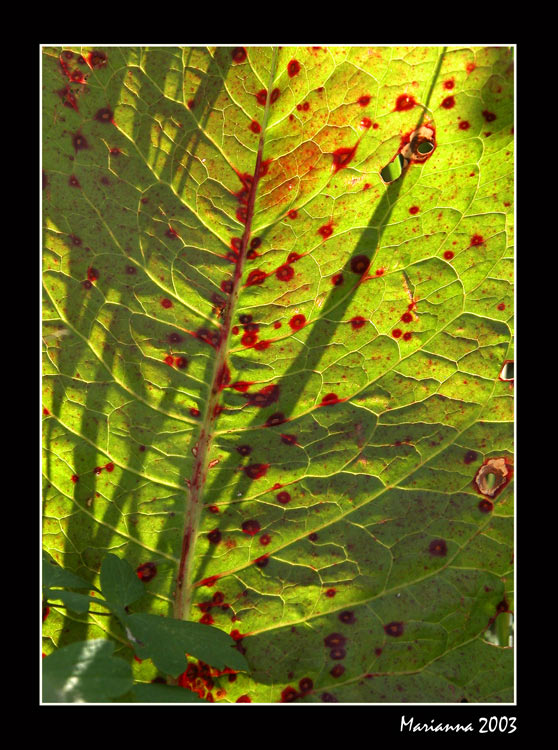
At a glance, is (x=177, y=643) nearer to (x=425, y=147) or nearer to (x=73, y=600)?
(x=73, y=600)

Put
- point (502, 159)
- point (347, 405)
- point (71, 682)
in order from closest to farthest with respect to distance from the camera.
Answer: point (71, 682) < point (502, 159) < point (347, 405)

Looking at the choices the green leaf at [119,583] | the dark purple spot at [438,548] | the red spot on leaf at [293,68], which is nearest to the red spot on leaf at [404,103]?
the red spot on leaf at [293,68]

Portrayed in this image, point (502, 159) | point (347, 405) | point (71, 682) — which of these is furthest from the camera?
point (347, 405)

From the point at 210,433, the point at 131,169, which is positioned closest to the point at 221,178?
the point at 131,169

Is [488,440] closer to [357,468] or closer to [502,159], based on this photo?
[357,468]

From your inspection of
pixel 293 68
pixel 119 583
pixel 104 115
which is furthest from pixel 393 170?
pixel 119 583

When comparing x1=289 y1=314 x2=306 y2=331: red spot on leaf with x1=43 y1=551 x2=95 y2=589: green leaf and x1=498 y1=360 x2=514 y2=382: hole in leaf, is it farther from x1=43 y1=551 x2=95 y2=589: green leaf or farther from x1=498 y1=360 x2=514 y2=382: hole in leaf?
x1=43 y1=551 x2=95 y2=589: green leaf
